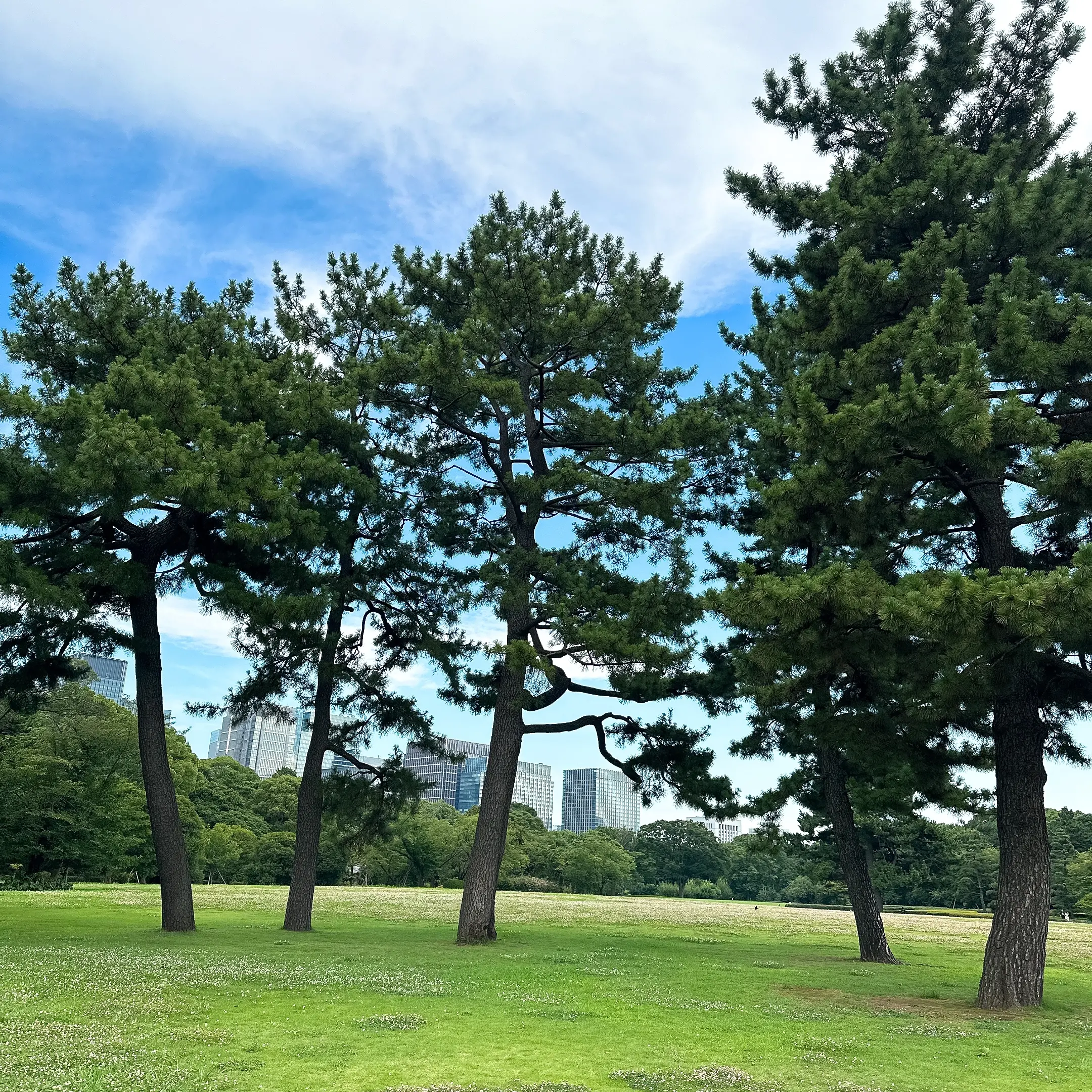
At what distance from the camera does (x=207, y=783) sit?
74125mm

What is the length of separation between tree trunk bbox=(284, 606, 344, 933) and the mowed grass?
1.22m

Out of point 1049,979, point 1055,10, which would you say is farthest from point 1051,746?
point 1055,10

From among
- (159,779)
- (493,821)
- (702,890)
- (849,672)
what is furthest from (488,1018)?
(702,890)

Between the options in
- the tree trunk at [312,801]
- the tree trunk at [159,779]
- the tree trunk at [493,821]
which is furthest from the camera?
the tree trunk at [312,801]

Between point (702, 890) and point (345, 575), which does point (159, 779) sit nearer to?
point (345, 575)

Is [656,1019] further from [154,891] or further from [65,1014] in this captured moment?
[154,891]

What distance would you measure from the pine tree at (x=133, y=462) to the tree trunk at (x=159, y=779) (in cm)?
3

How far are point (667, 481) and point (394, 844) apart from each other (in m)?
64.4

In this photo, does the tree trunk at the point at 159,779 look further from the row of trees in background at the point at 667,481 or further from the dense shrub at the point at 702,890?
the dense shrub at the point at 702,890

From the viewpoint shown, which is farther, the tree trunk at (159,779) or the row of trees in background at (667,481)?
the tree trunk at (159,779)

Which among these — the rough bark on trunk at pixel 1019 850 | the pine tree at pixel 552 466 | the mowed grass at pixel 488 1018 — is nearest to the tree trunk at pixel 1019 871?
the rough bark on trunk at pixel 1019 850

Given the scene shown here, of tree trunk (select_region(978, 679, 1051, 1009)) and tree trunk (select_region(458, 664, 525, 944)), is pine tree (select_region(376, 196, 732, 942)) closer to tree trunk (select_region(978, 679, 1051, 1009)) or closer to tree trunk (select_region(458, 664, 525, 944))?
tree trunk (select_region(458, 664, 525, 944))

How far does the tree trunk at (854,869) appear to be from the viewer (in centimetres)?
1880

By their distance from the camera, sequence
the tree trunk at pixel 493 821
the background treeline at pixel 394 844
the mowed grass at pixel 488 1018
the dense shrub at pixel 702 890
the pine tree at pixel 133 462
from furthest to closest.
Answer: the dense shrub at pixel 702 890, the background treeline at pixel 394 844, the tree trunk at pixel 493 821, the pine tree at pixel 133 462, the mowed grass at pixel 488 1018
